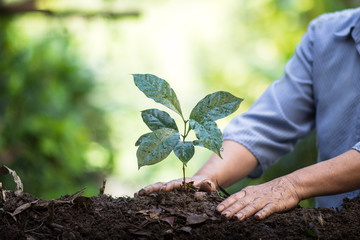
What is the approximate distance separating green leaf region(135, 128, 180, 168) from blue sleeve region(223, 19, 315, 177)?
570 mm

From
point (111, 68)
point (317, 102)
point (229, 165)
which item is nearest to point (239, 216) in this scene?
point (229, 165)

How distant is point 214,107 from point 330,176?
0.39 m

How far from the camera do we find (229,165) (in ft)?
4.92

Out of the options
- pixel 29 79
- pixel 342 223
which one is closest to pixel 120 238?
pixel 342 223

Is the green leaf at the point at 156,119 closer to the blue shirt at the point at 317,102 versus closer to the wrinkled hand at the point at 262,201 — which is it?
the wrinkled hand at the point at 262,201

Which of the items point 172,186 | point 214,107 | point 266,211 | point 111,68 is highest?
point 111,68

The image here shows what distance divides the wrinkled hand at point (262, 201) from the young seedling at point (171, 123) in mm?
155

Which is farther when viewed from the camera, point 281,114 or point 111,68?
point 111,68

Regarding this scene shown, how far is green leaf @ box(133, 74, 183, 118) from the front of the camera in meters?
1.04

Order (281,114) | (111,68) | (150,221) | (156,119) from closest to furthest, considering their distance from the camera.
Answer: (150,221) → (156,119) → (281,114) → (111,68)

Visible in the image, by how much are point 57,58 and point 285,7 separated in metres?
2.61

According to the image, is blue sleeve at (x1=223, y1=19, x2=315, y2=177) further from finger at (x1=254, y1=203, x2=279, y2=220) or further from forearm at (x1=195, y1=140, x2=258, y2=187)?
finger at (x1=254, y1=203, x2=279, y2=220)

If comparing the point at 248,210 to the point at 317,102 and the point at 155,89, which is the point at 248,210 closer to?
the point at 155,89

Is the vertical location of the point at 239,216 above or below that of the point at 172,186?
below
